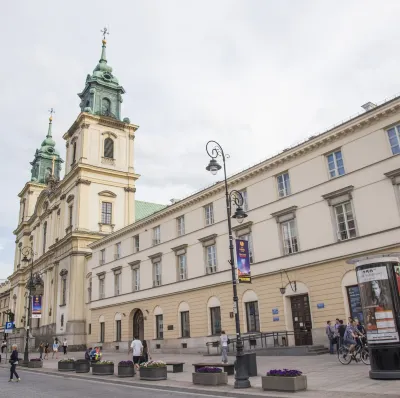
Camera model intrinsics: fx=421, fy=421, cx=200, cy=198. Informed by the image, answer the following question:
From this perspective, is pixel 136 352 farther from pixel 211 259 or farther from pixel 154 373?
pixel 211 259

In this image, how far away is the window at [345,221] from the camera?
75.7 ft

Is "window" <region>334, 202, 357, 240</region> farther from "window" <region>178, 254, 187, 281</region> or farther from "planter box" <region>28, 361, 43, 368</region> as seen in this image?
"planter box" <region>28, 361, 43, 368</region>

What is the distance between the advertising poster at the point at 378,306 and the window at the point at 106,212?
45429mm

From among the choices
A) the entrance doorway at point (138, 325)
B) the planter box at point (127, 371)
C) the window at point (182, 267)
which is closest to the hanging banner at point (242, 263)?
the planter box at point (127, 371)

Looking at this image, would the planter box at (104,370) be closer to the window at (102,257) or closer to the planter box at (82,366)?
the planter box at (82,366)

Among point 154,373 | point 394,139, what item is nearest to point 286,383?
point 154,373

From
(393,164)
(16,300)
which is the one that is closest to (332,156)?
(393,164)

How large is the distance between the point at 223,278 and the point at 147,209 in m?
36.7

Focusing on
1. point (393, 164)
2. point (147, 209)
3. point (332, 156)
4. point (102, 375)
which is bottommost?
point (102, 375)

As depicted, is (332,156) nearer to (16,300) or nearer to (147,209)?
(147,209)

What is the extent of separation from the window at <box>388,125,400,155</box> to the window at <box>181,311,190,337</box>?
19.7 metres

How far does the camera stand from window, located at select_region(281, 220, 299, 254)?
25.9 m

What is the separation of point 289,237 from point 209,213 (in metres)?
8.00

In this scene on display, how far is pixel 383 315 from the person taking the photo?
12.4 m
